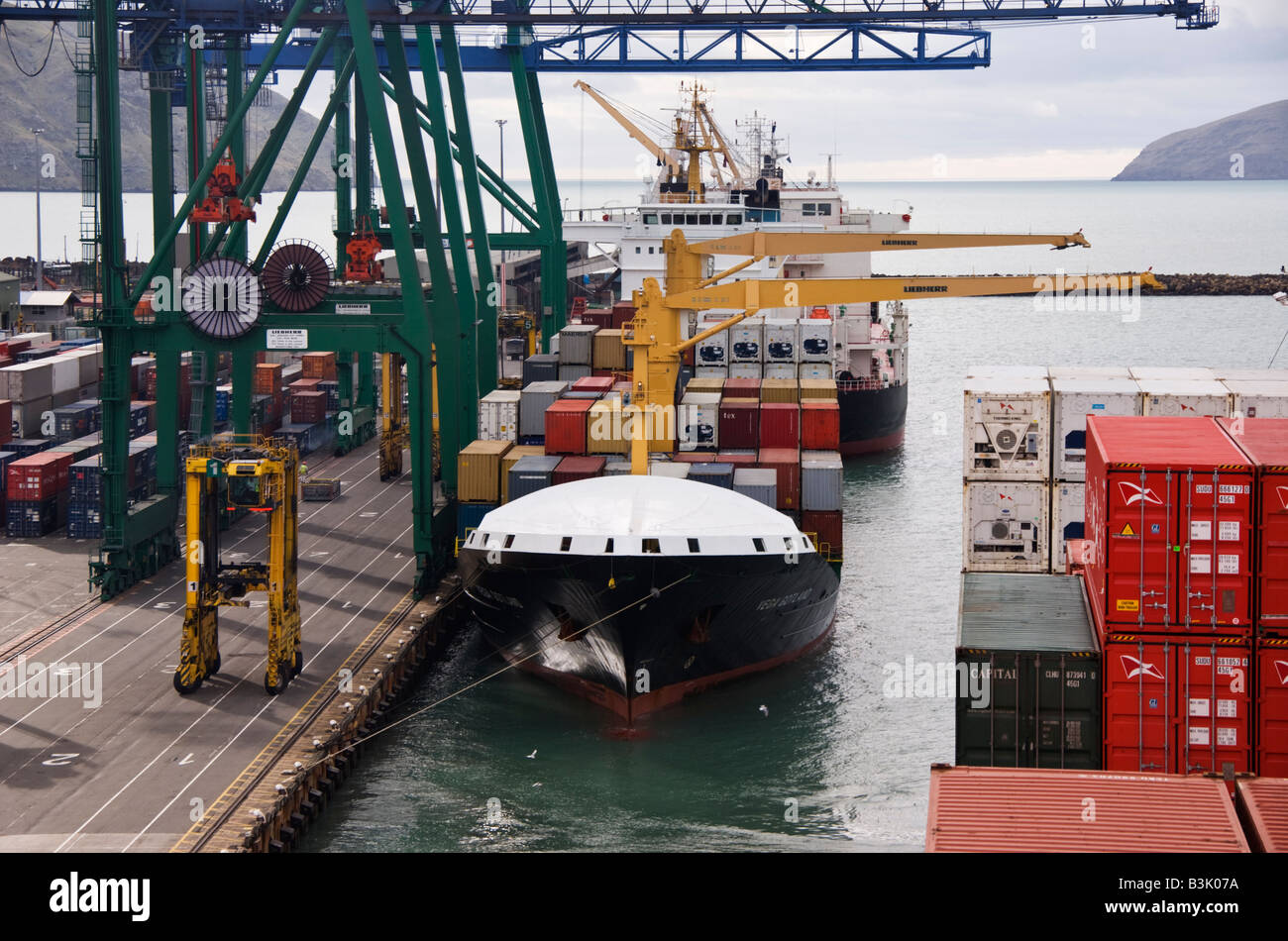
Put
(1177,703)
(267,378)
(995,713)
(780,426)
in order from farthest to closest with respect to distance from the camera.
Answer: (267,378) < (780,426) < (995,713) < (1177,703)

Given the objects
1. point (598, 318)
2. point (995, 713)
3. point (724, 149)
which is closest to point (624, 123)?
point (724, 149)

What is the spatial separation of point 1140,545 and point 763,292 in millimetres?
24539

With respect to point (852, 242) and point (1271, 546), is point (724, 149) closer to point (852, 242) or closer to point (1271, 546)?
point (852, 242)

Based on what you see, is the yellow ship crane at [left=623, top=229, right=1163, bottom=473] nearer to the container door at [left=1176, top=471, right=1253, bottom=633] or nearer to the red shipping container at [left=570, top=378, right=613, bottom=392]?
the red shipping container at [left=570, top=378, right=613, bottom=392]

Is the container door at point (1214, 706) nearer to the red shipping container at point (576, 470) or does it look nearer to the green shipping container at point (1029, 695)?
the green shipping container at point (1029, 695)

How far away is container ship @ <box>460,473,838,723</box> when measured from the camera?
31.1 m

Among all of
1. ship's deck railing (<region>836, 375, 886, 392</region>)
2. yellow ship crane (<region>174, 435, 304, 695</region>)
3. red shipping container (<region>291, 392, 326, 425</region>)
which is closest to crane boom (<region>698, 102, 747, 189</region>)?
ship's deck railing (<region>836, 375, 886, 392</region>)

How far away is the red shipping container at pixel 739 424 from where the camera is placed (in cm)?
4078

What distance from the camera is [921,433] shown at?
77.4 metres

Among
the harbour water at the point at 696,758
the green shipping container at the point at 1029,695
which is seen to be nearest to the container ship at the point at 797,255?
the harbour water at the point at 696,758

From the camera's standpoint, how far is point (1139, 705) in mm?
18594

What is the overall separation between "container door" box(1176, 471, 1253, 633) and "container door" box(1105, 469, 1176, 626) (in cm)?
16

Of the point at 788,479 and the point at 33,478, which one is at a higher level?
Result: the point at 788,479

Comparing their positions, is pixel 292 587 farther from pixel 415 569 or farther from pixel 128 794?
pixel 415 569
